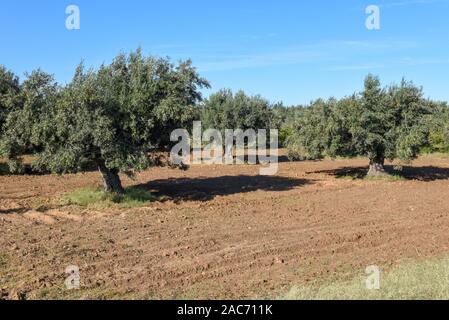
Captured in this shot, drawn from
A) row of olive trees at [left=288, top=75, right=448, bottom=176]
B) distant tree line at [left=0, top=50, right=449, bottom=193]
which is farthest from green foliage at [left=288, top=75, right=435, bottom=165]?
distant tree line at [left=0, top=50, right=449, bottom=193]

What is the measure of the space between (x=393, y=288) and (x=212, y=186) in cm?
1674

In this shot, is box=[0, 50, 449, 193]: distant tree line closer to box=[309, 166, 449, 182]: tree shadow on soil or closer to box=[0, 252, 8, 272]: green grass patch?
box=[309, 166, 449, 182]: tree shadow on soil

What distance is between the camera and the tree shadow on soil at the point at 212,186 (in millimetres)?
21328

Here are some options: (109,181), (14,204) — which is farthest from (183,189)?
(14,204)

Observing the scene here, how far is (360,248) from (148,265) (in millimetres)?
5306

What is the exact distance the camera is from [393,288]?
26.5 feet

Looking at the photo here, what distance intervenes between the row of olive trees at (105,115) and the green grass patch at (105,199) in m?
0.73

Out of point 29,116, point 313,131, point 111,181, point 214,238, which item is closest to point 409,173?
point 313,131

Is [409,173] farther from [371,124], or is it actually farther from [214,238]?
[214,238]

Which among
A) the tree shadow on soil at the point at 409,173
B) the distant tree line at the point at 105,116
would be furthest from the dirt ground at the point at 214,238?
the tree shadow on soil at the point at 409,173

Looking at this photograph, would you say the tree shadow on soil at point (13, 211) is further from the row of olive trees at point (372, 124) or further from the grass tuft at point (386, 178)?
the grass tuft at point (386, 178)

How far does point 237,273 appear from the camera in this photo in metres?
9.88
